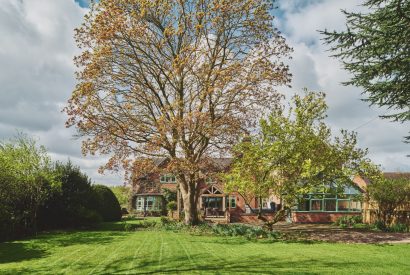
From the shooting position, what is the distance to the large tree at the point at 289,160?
1991 centimetres

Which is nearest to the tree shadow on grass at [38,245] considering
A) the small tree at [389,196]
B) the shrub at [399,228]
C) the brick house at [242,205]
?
the brick house at [242,205]

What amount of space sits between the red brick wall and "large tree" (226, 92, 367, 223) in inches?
486

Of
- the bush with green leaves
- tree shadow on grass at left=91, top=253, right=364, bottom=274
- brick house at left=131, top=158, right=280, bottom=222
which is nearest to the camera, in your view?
tree shadow on grass at left=91, top=253, right=364, bottom=274

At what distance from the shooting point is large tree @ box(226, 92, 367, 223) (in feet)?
65.3

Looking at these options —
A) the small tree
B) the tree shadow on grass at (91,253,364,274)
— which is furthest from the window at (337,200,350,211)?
the tree shadow on grass at (91,253,364,274)

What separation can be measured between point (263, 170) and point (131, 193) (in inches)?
1314

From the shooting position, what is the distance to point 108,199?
33.5 m

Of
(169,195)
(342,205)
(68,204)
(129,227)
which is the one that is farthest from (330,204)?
(68,204)

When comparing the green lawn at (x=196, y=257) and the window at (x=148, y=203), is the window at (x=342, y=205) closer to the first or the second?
the green lawn at (x=196, y=257)

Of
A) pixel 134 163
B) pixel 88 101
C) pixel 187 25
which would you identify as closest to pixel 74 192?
pixel 134 163

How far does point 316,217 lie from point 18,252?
83.5ft

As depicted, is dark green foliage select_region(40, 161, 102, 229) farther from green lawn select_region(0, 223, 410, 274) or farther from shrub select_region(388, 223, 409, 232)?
shrub select_region(388, 223, 409, 232)

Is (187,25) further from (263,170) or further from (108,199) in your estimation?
(108,199)

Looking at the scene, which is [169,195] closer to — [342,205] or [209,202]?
[209,202]
